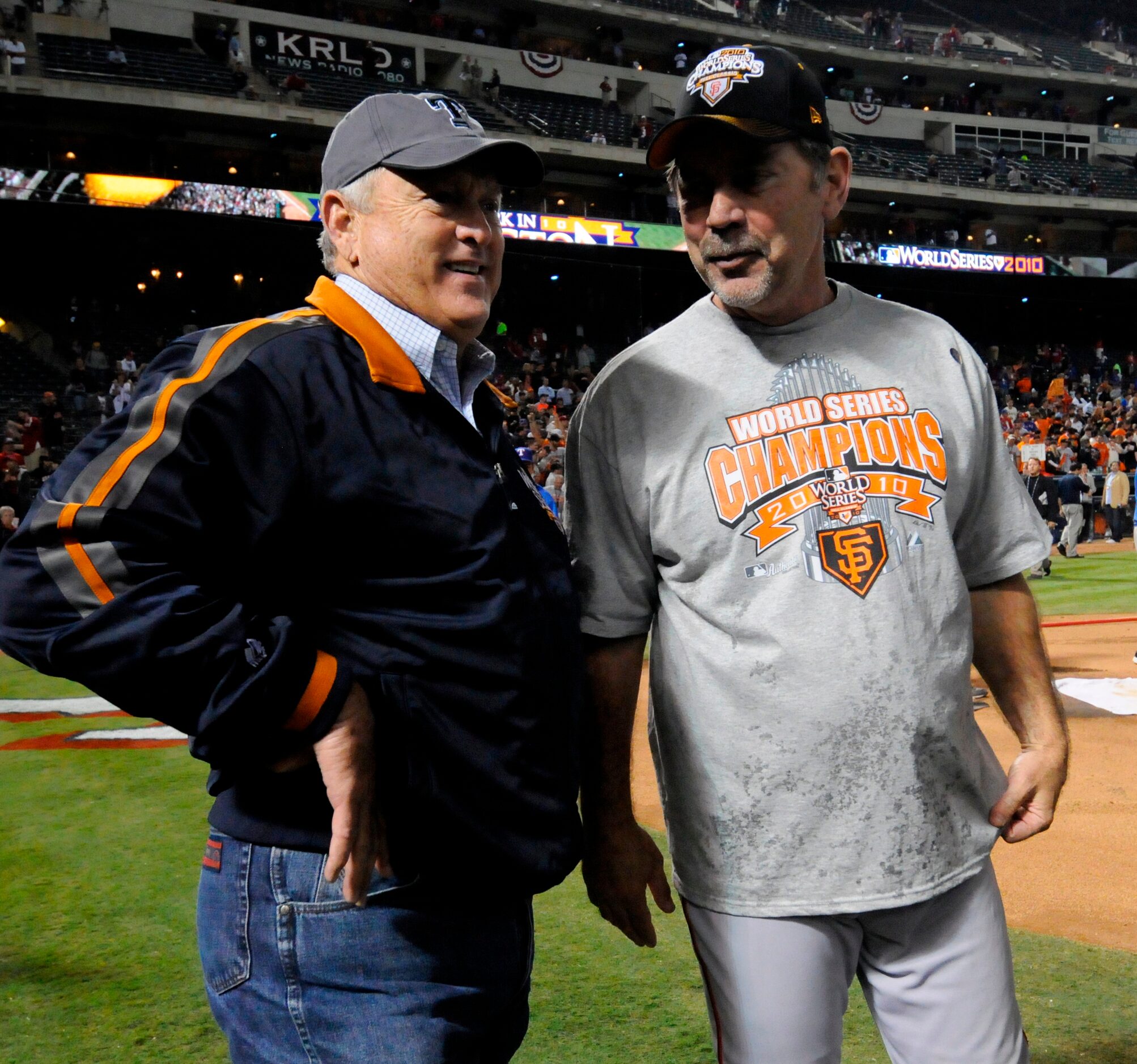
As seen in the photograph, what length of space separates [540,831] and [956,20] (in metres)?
52.5

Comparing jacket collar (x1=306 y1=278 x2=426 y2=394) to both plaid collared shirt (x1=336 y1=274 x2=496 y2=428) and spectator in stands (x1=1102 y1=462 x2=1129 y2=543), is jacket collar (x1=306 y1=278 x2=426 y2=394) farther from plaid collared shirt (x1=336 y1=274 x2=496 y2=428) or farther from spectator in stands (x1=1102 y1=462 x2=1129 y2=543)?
spectator in stands (x1=1102 y1=462 x2=1129 y2=543)

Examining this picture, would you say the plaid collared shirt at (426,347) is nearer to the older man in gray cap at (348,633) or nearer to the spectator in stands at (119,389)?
the older man in gray cap at (348,633)

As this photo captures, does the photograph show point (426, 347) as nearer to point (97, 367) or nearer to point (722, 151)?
point (722, 151)

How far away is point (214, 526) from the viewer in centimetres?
153

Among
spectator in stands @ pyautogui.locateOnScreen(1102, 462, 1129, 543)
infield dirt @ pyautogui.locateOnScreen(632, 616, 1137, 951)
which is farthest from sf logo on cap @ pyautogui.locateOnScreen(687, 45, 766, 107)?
spectator in stands @ pyautogui.locateOnScreen(1102, 462, 1129, 543)

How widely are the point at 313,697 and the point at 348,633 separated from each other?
142mm

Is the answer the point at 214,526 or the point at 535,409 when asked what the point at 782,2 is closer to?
the point at 535,409

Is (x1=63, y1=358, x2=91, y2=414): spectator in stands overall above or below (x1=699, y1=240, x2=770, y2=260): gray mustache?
below

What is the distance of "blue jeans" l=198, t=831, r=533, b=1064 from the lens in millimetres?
1593

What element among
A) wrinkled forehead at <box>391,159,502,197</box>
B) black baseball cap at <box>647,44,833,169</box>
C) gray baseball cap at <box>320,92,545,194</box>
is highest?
black baseball cap at <box>647,44,833,169</box>

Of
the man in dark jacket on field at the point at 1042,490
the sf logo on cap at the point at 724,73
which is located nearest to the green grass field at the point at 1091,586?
the man in dark jacket on field at the point at 1042,490

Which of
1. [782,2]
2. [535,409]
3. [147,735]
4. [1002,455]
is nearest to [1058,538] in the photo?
[535,409]

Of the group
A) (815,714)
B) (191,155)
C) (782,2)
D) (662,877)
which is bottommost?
(662,877)

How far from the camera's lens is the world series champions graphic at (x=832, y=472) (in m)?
1.89
